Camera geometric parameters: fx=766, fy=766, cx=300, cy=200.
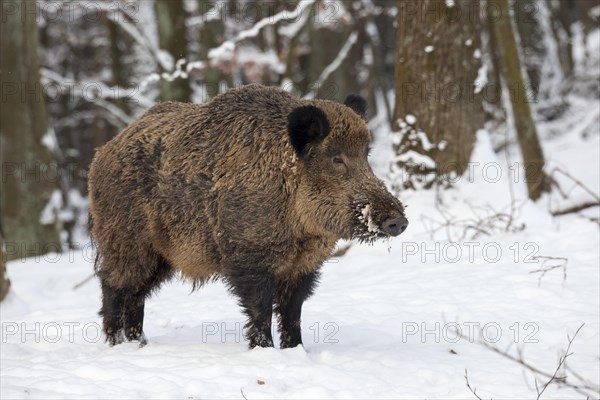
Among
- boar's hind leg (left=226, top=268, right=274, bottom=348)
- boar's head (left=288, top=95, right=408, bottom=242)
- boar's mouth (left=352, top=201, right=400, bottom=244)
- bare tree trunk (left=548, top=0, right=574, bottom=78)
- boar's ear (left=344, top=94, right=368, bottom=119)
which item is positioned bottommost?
boar's hind leg (left=226, top=268, right=274, bottom=348)

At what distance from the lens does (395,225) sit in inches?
192

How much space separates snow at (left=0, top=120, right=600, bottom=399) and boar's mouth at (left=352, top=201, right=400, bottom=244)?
863mm

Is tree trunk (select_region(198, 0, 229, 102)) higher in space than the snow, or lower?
higher

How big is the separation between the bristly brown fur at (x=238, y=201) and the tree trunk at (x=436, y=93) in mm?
3536

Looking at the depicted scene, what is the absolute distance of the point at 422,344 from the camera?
19.0ft

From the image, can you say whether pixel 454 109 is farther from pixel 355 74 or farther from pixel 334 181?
pixel 355 74

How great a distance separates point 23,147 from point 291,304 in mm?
8833


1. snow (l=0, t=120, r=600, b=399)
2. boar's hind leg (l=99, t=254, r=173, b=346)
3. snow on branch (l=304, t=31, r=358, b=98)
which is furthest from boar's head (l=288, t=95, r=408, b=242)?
Answer: snow on branch (l=304, t=31, r=358, b=98)

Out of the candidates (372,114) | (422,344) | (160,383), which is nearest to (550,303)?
(422,344)

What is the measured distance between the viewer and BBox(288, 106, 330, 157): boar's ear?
17.2 ft

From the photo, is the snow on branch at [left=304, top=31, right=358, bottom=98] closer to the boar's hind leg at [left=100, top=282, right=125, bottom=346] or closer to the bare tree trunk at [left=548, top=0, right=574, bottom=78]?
the bare tree trunk at [left=548, top=0, right=574, bottom=78]

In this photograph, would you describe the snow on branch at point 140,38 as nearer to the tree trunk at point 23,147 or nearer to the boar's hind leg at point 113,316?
the tree trunk at point 23,147

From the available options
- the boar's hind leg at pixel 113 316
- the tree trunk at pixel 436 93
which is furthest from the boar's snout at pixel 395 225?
the tree trunk at pixel 436 93

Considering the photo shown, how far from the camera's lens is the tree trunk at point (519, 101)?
10875mm
